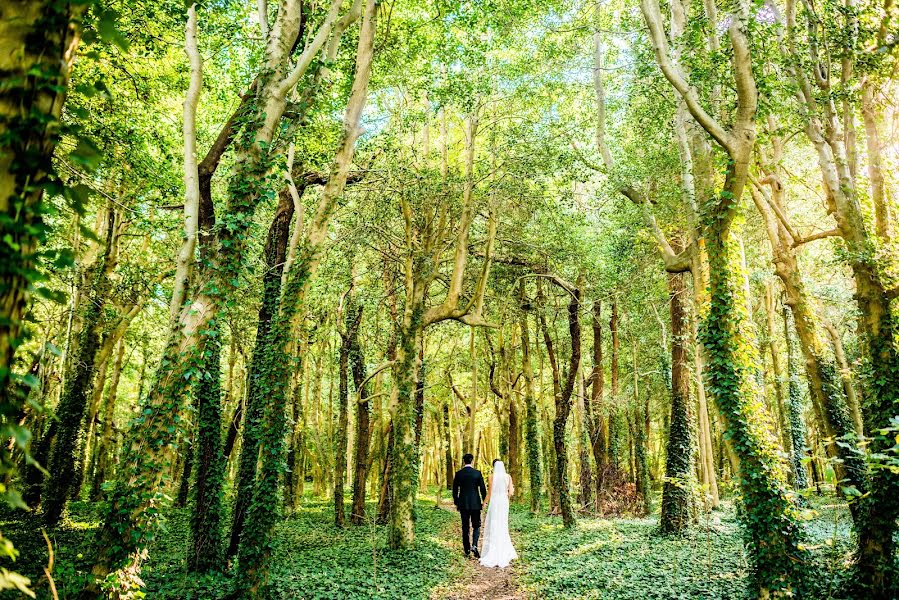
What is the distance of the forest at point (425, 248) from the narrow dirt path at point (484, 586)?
0.11 m

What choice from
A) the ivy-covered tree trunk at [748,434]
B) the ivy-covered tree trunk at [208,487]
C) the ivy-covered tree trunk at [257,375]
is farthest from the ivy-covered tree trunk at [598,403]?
the ivy-covered tree trunk at [208,487]

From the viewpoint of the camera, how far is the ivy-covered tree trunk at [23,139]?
216 cm

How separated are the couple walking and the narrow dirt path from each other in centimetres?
34

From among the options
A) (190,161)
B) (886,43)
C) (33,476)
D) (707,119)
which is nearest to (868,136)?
(886,43)

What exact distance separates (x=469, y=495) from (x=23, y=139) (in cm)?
1228

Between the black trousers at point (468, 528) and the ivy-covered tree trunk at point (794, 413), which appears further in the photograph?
the ivy-covered tree trunk at point (794, 413)

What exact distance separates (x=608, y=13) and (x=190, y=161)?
1498cm

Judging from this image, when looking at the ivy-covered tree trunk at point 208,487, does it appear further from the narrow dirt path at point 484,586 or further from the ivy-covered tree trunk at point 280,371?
the narrow dirt path at point 484,586

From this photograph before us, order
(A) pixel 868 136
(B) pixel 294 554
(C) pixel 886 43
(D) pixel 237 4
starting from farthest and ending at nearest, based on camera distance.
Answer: (B) pixel 294 554 → (D) pixel 237 4 → (A) pixel 868 136 → (C) pixel 886 43

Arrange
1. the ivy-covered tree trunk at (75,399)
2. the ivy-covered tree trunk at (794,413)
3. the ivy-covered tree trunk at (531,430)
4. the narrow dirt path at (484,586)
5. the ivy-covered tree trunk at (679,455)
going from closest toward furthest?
the narrow dirt path at (484,586), the ivy-covered tree trunk at (679,455), the ivy-covered tree trunk at (75,399), the ivy-covered tree trunk at (531,430), the ivy-covered tree trunk at (794,413)

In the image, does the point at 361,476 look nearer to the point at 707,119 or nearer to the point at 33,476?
the point at 33,476

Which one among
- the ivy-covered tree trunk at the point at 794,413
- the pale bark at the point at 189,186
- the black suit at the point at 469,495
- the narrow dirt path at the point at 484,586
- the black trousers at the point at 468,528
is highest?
the pale bark at the point at 189,186

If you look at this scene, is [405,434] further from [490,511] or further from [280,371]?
[280,371]

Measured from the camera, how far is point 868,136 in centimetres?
934
